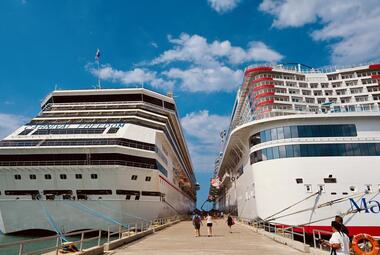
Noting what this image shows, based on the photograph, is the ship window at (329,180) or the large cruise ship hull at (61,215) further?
the large cruise ship hull at (61,215)

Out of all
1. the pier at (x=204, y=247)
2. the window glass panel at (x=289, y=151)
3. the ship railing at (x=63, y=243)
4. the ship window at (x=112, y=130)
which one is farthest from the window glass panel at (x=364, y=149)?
the ship window at (x=112, y=130)

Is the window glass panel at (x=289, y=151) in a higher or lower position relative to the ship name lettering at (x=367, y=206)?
higher

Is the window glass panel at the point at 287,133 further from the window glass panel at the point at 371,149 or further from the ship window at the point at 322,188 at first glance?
the window glass panel at the point at 371,149

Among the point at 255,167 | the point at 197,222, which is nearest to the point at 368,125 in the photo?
the point at 255,167

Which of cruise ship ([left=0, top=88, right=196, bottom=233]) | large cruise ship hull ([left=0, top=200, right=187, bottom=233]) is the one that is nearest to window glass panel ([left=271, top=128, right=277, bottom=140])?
cruise ship ([left=0, top=88, right=196, bottom=233])

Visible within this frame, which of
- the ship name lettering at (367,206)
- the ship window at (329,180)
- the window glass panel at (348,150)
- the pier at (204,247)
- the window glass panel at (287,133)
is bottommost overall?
the pier at (204,247)

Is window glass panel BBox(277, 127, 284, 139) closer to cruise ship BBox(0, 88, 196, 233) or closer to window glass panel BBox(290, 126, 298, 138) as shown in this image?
window glass panel BBox(290, 126, 298, 138)

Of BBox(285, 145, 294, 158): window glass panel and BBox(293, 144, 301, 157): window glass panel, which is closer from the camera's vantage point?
BBox(293, 144, 301, 157): window glass panel

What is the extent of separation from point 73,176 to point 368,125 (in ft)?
70.6

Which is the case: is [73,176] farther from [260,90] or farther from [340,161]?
[260,90]

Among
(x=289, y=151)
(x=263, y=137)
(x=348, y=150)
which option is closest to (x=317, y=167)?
(x=289, y=151)

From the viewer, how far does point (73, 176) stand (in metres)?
23.6

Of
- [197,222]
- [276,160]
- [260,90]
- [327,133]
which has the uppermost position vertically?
[260,90]

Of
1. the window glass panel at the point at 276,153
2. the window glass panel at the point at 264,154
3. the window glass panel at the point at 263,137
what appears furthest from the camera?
the window glass panel at the point at 263,137
